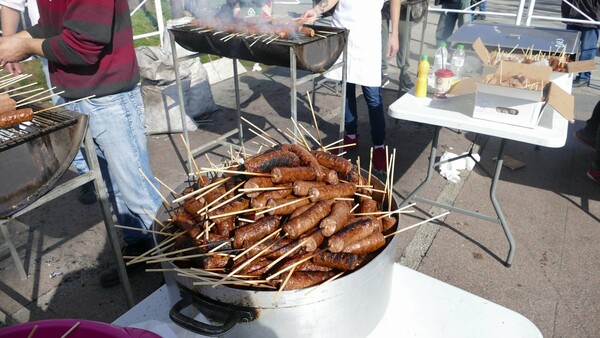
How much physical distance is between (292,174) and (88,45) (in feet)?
5.59

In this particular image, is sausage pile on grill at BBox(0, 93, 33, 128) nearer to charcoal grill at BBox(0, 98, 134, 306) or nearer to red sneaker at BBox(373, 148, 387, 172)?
charcoal grill at BBox(0, 98, 134, 306)

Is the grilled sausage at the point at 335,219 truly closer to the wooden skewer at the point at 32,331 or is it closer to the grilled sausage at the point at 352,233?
the grilled sausage at the point at 352,233

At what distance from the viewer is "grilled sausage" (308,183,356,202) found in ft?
5.83

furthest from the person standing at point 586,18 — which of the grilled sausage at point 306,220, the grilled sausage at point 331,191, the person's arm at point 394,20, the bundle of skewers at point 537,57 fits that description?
the grilled sausage at point 306,220

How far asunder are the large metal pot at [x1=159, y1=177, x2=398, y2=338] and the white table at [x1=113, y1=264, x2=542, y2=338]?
0.72ft

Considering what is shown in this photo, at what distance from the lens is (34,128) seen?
2.11 meters

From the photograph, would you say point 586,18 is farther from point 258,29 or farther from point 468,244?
point 258,29

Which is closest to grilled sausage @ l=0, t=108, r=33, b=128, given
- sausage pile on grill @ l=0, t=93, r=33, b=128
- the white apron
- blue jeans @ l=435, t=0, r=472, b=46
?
sausage pile on grill @ l=0, t=93, r=33, b=128

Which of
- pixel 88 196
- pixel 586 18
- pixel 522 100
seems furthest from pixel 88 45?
pixel 586 18

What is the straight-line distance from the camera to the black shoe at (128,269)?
332 centimetres

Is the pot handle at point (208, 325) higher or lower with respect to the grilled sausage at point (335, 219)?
lower

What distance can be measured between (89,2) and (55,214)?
8.66 feet

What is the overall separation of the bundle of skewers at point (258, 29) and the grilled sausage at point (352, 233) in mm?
2554

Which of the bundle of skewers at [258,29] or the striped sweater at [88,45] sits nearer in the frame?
the striped sweater at [88,45]
